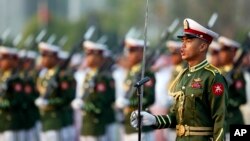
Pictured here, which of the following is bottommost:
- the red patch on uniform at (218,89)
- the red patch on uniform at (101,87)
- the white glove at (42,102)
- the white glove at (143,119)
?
the white glove at (143,119)

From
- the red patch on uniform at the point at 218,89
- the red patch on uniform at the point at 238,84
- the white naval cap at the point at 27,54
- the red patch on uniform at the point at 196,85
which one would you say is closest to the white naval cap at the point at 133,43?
the red patch on uniform at the point at 238,84

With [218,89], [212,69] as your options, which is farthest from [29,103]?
[218,89]

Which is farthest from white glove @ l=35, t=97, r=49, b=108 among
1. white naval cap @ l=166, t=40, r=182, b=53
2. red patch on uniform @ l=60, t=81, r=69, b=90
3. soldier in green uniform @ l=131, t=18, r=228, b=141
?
soldier in green uniform @ l=131, t=18, r=228, b=141

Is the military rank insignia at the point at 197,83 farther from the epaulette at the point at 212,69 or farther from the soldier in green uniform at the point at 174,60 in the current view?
the soldier in green uniform at the point at 174,60

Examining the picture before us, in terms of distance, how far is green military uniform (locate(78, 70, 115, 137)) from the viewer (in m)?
15.1

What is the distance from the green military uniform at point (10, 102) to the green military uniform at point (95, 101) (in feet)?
4.07

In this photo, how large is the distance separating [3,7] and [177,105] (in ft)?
111

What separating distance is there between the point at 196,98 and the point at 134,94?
485 cm

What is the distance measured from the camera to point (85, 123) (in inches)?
598

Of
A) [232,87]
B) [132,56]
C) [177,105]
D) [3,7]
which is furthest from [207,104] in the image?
[3,7]

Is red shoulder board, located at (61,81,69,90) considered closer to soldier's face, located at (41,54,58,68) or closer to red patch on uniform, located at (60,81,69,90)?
red patch on uniform, located at (60,81,69,90)

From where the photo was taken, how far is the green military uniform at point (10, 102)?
52.4 ft

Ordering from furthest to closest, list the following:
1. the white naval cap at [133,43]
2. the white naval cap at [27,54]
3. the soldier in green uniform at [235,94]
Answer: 1. the white naval cap at [27,54]
2. the white naval cap at [133,43]
3. the soldier in green uniform at [235,94]


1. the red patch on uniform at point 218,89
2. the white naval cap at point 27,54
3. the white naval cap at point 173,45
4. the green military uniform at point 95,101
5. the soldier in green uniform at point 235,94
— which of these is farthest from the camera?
the white naval cap at point 27,54
